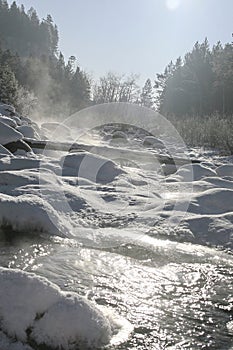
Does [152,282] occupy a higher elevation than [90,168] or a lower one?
lower

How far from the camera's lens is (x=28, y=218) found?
179 inches

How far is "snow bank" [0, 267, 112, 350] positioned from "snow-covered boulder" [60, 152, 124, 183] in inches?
214

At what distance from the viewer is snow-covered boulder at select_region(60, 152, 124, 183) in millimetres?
7859

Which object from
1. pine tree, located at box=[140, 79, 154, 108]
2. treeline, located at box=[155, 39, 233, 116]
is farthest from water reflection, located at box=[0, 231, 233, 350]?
pine tree, located at box=[140, 79, 154, 108]

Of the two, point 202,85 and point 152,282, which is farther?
point 202,85

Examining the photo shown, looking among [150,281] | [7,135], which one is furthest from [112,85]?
[150,281]

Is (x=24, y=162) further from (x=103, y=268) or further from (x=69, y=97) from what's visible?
(x=69, y=97)

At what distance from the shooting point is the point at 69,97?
48312 millimetres

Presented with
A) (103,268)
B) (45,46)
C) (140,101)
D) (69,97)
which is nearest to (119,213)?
(103,268)

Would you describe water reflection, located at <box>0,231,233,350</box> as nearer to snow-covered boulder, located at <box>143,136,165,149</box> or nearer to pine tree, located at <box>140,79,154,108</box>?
snow-covered boulder, located at <box>143,136,165,149</box>

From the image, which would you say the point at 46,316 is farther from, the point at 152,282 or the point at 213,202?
Answer: the point at 213,202

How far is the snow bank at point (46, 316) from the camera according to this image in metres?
2.16

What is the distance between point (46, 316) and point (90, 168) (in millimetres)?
6000

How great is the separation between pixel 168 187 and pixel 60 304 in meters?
5.71
